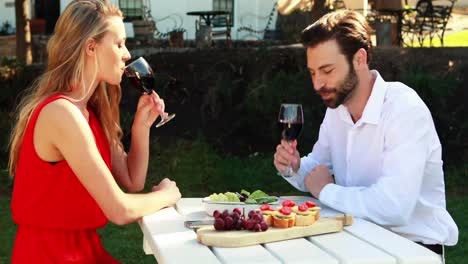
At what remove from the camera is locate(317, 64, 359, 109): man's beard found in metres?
3.31

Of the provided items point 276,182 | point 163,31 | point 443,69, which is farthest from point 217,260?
point 163,31

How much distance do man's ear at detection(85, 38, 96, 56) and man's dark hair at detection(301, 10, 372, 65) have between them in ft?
2.86

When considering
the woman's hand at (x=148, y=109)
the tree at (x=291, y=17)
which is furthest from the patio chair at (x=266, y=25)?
the woman's hand at (x=148, y=109)

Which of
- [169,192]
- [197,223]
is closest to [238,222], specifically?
[197,223]

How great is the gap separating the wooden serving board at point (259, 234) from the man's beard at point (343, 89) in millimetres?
612

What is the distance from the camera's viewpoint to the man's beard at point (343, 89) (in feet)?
10.8

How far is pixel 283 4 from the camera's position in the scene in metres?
18.5

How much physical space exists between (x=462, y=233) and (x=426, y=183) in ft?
11.8

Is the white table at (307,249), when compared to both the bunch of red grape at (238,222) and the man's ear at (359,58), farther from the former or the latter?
the man's ear at (359,58)

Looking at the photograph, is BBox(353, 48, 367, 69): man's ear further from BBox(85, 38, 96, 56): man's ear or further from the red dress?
the red dress

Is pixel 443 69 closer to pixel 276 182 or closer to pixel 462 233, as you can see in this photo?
pixel 276 182

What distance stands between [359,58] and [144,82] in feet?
3.00

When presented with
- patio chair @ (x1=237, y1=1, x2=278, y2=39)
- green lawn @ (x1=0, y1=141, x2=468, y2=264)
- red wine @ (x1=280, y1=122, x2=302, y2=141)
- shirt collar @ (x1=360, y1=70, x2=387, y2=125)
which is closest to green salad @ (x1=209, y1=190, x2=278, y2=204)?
red wine @ (x1=280, y1=122, x2=302, y2=141)

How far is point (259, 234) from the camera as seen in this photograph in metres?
2.69
